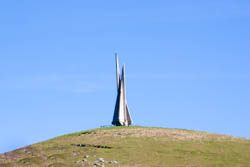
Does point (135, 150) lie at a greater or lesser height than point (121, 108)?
lesser

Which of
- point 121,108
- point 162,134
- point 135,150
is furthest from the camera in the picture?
point 121,108

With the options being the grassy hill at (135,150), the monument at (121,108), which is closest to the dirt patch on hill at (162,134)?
the grassy hill at (135,150)

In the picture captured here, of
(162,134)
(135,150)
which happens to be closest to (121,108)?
(162,134)

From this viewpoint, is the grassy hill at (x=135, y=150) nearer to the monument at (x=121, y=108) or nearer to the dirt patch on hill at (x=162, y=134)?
the dirt patch on hill at (x=162, y=134)

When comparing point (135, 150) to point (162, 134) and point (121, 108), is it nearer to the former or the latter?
point (162, 134)

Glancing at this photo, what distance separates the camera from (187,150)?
62.9 metres

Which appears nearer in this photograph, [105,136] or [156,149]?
[156,149]

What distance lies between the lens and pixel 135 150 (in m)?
61.8

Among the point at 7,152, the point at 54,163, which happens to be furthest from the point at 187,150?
the point at 7,152

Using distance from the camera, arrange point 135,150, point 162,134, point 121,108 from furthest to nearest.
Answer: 1. point 121,108
2. point 162,134
3. point 135,150

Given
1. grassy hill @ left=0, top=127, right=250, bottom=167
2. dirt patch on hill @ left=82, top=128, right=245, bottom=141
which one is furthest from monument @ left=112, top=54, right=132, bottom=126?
dirt patch on hill @ left=82, top=128, right=245, bottom=141

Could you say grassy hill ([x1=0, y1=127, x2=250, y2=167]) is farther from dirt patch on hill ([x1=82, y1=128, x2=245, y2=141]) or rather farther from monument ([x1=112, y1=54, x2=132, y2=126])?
monument ([x1=112, y1=54, x2=132, y2=126])

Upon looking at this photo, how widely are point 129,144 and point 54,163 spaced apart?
12.9 metres

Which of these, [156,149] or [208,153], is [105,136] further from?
[208,153]
